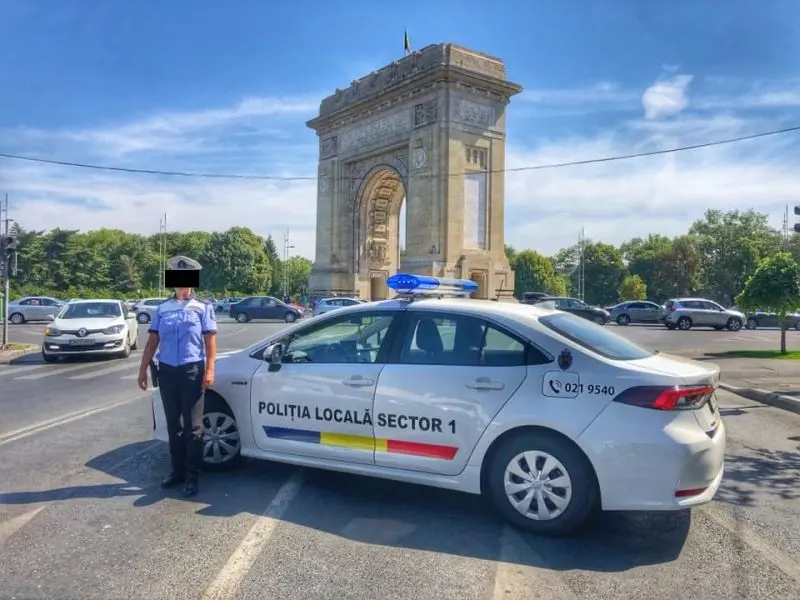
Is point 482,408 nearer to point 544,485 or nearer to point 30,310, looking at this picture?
point 544,485

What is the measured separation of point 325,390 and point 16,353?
15.9m

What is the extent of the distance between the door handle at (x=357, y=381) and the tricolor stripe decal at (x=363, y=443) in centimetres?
39

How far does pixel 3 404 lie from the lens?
9.14 metres

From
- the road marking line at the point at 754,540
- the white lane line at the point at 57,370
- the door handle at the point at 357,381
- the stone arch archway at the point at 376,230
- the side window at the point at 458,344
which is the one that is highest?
the stone arch archway at the point at 376,230

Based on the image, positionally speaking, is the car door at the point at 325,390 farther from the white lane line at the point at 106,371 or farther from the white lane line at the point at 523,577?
the white lane line at the point at 106,371

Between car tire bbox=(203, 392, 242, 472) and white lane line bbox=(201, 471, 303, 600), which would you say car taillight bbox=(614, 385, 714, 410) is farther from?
car tire bbox=(203, 392, 242, 472)

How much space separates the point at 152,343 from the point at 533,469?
3205 mm

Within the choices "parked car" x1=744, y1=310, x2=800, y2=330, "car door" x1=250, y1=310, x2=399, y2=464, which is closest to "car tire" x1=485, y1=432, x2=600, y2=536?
"car door" x1=250, y1=310, x2=399, y2=464

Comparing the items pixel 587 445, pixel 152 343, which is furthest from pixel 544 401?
pixel 152 343

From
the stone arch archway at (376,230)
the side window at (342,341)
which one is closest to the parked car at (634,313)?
the stone arch archway at (376,230)

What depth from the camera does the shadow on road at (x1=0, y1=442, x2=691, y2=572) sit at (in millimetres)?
3977

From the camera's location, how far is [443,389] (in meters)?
4.51

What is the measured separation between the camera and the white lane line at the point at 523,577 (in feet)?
11.2

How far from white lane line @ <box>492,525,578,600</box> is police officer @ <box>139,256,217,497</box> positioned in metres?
2.53
